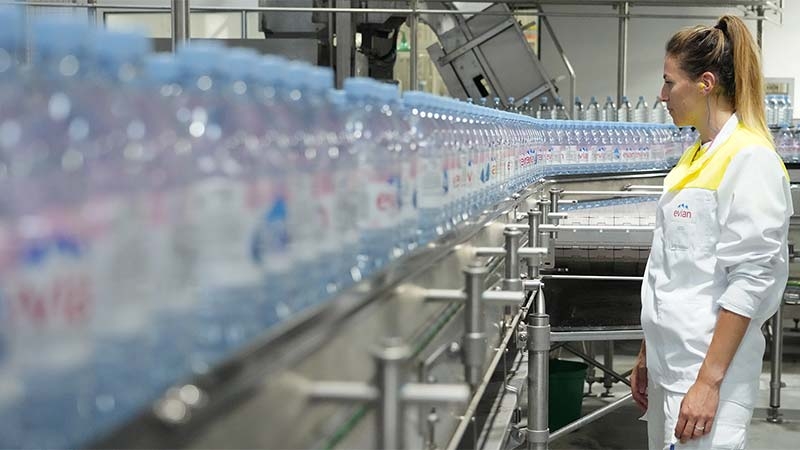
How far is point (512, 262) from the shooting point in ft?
5.78

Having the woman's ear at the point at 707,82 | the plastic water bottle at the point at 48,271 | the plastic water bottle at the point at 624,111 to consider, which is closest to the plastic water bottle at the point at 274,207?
the plastic water bottle at the point at 48,271

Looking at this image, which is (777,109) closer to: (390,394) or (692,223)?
(692,223)

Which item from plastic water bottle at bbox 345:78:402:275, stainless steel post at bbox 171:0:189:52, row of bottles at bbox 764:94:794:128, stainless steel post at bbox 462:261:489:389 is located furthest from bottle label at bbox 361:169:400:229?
row of bottles at bbox 764:94:794:128

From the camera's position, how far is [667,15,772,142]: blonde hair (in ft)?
6.23

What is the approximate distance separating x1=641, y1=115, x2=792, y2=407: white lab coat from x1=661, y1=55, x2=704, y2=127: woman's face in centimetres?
9

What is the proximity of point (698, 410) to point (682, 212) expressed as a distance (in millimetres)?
406

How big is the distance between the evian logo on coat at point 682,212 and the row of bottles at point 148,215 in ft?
3.24

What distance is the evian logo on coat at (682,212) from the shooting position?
1900mm

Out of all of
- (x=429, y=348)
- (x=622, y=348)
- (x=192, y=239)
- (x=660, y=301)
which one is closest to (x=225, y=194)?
(x=192, y=239)

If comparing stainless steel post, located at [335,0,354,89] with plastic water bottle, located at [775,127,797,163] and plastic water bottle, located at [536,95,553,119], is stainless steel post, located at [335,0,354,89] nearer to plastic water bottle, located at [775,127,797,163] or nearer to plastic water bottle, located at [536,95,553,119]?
plastic water bottle, located at [536,95,553,119]

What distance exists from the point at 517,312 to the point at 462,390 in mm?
1430

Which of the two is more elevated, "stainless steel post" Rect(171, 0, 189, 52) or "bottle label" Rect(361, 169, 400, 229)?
"stainless steel post" Rect(171, 0, 189, 52)

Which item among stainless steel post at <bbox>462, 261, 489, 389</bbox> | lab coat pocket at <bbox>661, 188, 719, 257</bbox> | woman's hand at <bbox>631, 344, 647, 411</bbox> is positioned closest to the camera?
stainless steel post at <bbox>462, 261, 489, 389</bbox>

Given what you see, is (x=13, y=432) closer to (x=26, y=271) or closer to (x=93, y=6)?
(x=26, y=271)
